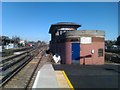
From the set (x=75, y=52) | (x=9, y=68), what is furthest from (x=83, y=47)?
(x=9, y=68)

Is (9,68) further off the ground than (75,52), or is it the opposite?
(75,52)

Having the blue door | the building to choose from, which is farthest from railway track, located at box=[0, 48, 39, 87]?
the blue door

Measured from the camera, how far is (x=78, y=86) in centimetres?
1393

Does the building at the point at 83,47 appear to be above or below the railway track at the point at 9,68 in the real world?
above

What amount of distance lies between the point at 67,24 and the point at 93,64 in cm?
2225

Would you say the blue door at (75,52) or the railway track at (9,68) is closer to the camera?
the railway track at (9,68)

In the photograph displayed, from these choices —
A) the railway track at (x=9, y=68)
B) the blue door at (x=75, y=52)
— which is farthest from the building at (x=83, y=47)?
the railway track at (x=9, y=68)

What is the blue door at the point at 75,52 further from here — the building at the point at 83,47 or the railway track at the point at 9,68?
the railway track at the point at 9,68

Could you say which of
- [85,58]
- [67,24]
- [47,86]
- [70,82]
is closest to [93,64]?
[85,58]

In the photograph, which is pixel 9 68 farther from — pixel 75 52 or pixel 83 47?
pixel 83 47

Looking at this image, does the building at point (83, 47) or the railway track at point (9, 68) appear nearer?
the railway track at point (9, 68)

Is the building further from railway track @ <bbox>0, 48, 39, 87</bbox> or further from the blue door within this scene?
railway track @ <bbox>0, 48, 39, 87</bbox>

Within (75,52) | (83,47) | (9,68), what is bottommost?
(9,68)

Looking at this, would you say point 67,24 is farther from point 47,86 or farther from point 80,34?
point 47,86
